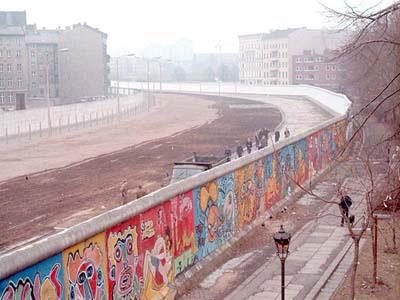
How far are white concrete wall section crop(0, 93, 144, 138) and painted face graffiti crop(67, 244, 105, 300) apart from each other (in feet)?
163

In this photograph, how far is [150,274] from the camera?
1705 centimetres

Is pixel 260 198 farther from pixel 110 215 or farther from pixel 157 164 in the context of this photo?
pixel 157 164

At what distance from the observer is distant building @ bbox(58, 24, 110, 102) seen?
11688cm

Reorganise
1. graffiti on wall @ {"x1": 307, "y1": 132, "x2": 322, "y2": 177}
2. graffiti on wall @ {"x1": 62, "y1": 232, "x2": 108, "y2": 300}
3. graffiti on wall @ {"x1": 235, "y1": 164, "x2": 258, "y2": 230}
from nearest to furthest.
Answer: graffiti on wall @ {"x1": 62, "y1": 232, "x2": 108, "y2": 300} < graffiti on wall @ {"x1": 235, "y1": 164, "x2": 258, "y2": 230} < graffiti on wall @ {"x1": 307, "y1": 132, "x2": 322, "y2": 177}

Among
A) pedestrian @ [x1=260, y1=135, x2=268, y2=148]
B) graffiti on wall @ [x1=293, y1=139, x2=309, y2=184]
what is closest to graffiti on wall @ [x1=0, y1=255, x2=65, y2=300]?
graffiti on wall @ [x1=293, y1=139, x2=309, y2=184]

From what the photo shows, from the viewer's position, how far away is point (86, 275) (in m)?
14.3

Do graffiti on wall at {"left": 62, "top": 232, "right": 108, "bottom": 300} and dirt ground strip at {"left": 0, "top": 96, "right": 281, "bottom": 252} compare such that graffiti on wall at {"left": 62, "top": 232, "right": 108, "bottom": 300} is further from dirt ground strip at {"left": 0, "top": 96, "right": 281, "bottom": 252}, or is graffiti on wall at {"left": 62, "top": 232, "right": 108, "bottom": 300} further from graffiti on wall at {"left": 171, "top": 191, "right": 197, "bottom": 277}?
dirt ground strip at {"left": 0, "top": 96, "right": 281, "bottom": 252}

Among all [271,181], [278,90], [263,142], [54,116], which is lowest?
[263,142]

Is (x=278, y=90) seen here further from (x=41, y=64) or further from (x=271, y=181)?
(x=271, y=181)

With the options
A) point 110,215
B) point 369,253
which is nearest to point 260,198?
point 369,253

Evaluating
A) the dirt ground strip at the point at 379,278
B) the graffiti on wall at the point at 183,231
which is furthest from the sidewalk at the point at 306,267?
the graffiti on wall at the point at 183,231

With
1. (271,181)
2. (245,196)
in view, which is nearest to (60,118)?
(271,181)

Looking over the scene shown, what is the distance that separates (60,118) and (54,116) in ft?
5.06

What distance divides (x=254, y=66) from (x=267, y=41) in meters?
11.5
